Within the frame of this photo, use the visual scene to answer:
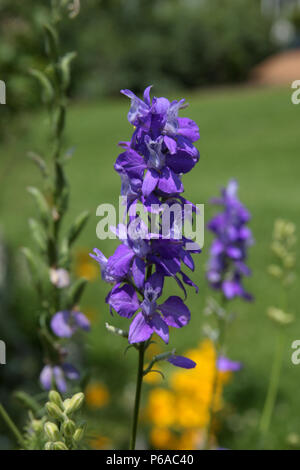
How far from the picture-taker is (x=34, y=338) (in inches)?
153

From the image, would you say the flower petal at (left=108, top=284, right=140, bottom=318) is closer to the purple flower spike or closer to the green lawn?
the purple flower spike

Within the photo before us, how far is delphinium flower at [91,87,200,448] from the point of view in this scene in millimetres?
1007

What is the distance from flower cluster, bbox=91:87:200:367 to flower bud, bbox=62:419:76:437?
0.18m

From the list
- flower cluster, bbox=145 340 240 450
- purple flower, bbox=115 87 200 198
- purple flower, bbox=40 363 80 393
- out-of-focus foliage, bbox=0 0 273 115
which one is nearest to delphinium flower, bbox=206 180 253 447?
flower cluster, bbox=145 340 240 450

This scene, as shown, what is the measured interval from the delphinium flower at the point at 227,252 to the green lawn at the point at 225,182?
205 millimetres

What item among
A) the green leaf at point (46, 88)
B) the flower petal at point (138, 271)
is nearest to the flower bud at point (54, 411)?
the flower petal at point (138, 271)

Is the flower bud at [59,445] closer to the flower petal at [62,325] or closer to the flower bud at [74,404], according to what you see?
the flower bud at [74,404]

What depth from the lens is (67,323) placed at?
1.37m

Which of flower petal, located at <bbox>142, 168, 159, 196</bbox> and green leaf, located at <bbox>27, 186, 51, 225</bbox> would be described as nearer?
flower petal, located at <bbox>142, 168, 159, 196</bbox>

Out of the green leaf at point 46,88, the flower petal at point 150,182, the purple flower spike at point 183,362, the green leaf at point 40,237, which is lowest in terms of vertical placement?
the purple flower spike at point 183,362

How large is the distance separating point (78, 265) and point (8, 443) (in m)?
2.34

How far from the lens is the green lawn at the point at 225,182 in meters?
3.81

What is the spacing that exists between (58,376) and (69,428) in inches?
19.8

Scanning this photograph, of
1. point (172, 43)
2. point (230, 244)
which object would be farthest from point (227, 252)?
point (172, 43)
